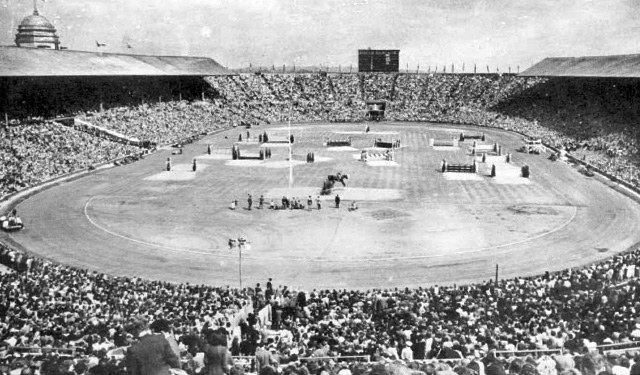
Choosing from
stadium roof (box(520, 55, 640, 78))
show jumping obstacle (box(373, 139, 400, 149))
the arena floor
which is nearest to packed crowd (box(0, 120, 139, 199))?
the arena floor

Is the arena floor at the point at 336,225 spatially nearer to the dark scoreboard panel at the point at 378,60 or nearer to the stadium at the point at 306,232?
the stadium at the point at 306,232

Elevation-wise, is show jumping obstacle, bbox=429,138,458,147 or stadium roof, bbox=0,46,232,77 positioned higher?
stadium roof, bbox=0,46,232,77

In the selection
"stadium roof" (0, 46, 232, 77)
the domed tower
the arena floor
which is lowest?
the arena floor

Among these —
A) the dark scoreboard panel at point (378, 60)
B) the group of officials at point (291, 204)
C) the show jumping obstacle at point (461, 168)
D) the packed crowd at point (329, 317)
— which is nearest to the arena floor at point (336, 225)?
the group of officials at point (291, 204)

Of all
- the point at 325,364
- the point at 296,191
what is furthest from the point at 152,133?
the point at 325,364

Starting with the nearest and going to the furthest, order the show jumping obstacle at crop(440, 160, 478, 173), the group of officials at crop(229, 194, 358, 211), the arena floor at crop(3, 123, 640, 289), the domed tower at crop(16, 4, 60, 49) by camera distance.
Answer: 1. the arena floor at crop(3, 123, 640, 289)
2. the group of officials at crop(229, 194, 358, 211)
3. the show jumping obstacle at crop(440, 160, 478, 173)
4. the domed tower at crop(16, 4, 60, 49)

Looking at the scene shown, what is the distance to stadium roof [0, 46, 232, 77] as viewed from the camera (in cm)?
6066

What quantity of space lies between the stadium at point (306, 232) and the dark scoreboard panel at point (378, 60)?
28.3 m

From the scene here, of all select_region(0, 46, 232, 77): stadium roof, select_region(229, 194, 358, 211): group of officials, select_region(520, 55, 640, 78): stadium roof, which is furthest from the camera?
select_region(520, 55, 640, 78): stadium roof

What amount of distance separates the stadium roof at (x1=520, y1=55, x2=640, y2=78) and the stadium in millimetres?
686

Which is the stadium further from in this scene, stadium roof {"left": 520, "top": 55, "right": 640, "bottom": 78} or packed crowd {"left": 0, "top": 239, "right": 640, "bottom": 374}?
stadium roof {"left": 520, "top": 55, "right": 640, "bottom": 78}

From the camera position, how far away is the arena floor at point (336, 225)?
28.9 m

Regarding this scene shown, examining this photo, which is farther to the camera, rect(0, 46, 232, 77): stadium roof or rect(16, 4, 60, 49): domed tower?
rect(16, 4, 60, 49): domed tower

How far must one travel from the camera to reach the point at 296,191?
150ft
